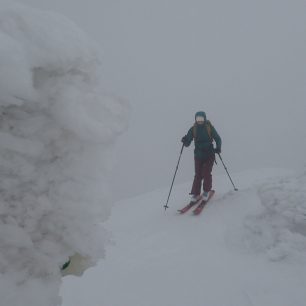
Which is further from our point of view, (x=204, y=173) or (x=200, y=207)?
(x=204, y=173)

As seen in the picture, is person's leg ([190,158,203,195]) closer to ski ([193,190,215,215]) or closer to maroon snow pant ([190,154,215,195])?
maroon snow pant ([190,154,215,195])

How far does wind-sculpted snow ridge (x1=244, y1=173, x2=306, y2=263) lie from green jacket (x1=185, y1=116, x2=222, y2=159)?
212cm

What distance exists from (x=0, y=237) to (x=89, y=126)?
72 centimetres

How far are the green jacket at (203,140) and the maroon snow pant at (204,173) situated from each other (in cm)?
14

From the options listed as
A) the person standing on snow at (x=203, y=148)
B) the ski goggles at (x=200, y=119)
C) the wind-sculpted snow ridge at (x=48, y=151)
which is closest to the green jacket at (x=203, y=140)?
the person standing on snow at (x=203, y=148)

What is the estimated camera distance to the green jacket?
8836mm

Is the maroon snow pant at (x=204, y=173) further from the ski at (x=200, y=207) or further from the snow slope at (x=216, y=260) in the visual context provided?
the snow slope at (x=216, y=260)

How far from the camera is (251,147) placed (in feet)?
467

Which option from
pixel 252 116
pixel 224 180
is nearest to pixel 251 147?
pixel 252 116

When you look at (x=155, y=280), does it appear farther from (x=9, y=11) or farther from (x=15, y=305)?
(x=9, y=11)

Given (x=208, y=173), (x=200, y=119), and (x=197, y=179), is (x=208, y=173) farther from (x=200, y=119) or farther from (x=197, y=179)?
(x=200, y=119)

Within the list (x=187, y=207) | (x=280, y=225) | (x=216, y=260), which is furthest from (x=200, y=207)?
(x=216, y=260)

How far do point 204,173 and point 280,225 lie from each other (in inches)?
133

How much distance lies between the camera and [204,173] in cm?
909
